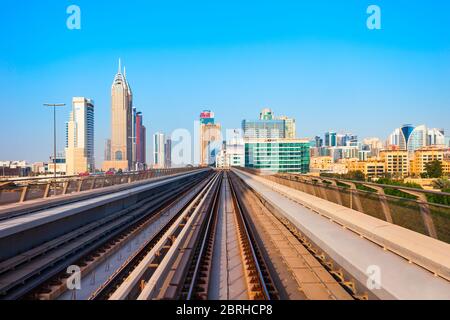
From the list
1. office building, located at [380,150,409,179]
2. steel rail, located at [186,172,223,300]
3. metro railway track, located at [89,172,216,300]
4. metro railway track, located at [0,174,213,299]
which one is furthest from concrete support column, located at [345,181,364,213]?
office building, located at [380,150,409,179]

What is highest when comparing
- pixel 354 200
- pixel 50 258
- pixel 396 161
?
pixel 396 161

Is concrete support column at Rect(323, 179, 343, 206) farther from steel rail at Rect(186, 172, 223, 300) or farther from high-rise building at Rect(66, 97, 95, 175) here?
high-rise building at Rect(66, 97, 95, 175)

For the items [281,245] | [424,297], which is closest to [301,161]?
[281,245]

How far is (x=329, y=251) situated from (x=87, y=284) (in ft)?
19.5

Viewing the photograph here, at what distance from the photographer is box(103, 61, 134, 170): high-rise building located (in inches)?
5797

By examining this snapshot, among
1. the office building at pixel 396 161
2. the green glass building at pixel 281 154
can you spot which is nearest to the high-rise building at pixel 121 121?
the green glass building at pixel 281 154

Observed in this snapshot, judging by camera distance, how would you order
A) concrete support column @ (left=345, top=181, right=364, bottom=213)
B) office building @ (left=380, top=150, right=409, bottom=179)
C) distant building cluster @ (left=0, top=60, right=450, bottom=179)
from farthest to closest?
office building @ (left=380, top=150, right=409, bottom=179)
distant building cluster @ (left=0, top=60, right=450, bottom=179)
concrete support column @ (left=345, top=181, right=364, bottom=213)

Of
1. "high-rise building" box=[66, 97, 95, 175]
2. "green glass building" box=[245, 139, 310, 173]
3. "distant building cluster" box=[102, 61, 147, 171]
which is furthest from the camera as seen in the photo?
"distant building cluster" box=[102, 61, 147, 171]

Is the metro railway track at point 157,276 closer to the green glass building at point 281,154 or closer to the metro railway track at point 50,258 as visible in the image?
the metro railway track at point 50,258

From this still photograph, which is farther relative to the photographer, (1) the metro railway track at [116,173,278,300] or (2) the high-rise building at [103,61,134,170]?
(2) the high-rise building at [103,61,134,170]

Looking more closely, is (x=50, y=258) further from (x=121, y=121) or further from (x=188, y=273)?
(x=121, y=121)

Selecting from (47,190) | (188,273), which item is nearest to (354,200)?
(188,273)

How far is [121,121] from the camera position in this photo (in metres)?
168
